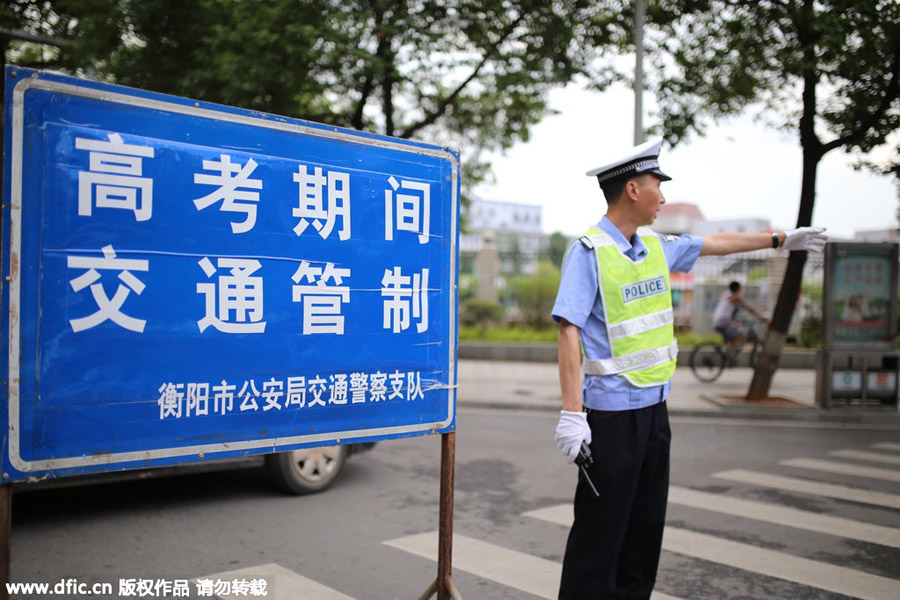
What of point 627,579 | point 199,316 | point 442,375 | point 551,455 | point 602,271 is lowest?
point 551,455

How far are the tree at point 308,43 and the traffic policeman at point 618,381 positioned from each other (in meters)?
7.65

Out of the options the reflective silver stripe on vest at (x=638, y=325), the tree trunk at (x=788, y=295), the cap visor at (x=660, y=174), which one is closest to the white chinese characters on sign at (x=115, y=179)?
the reflective silver stripe on vest at (x=638, y=325)

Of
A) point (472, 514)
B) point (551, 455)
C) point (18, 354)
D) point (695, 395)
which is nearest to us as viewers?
point (18, 354)

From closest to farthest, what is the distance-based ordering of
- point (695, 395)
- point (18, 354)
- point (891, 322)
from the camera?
point (18, 354) → point (891, 322) → point (695, 395)

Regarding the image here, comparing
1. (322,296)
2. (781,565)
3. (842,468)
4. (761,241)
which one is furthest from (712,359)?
(322,296)

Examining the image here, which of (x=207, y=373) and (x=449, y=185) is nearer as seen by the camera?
(x=207, y=373)

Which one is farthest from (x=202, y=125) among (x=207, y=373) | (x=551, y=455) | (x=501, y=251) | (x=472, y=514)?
(x=501, y=251)

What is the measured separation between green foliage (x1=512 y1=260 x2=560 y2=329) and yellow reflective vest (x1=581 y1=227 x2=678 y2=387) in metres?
21.9

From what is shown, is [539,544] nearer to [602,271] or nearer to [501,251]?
[602,271]

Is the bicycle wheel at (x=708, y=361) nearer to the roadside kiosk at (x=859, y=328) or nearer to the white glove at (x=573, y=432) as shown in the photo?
the roadside kiosk at (x=859, y=328)

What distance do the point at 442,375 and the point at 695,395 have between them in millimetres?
10417

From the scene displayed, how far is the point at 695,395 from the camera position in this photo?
13219 millimetres

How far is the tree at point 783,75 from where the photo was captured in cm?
990

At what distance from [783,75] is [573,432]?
974 centimetres
